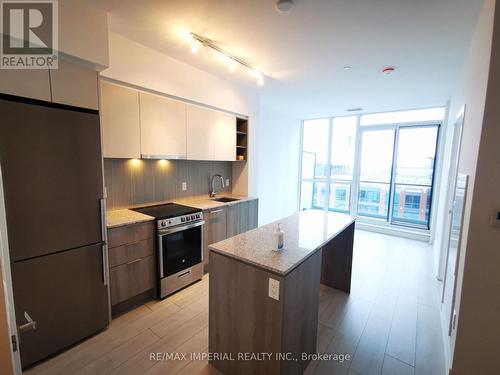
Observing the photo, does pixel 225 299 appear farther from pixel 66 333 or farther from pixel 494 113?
pixel 494 113

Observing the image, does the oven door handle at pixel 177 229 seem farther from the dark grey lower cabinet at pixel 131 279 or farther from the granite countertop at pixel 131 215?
the dark grey lower cabinet at pixel 131 279

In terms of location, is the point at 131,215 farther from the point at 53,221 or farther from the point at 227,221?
the point at 227,221

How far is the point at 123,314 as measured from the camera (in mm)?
2391

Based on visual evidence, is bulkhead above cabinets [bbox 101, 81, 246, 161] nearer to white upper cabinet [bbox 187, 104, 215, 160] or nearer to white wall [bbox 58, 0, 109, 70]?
white upper cabinet [bbox 187, 104, 215, 160]

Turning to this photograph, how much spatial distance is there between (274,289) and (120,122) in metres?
2.22

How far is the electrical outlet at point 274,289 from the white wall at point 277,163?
382 cm

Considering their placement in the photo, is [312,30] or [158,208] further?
[158,208]

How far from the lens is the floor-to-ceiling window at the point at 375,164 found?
5086 millimetres

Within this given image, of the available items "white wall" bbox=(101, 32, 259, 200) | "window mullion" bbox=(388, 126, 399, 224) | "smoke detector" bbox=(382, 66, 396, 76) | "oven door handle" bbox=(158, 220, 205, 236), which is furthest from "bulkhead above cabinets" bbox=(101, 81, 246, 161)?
"window mullion" bbox=(388, 126, 399, 224)

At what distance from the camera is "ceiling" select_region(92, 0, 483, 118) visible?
1.82 meters

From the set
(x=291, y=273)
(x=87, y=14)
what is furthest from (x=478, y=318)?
(x=87, y=14)

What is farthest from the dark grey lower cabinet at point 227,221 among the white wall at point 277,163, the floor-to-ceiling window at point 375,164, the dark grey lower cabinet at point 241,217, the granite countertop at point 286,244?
the floor-to-ceiling window at point 375,164

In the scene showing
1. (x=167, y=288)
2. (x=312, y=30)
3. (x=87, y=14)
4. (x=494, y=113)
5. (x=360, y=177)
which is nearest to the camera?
(x=494, y=113)

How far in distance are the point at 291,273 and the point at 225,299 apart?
0.57m
